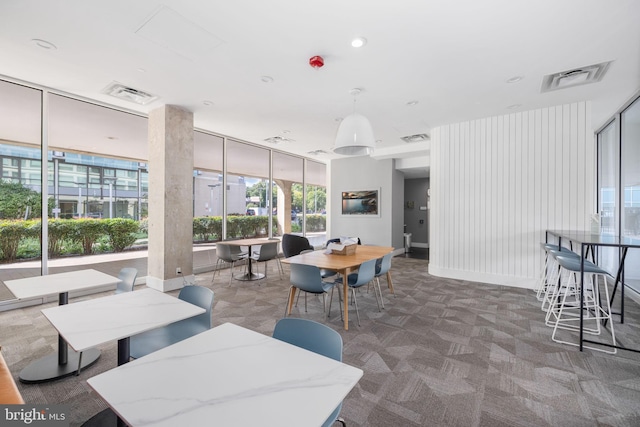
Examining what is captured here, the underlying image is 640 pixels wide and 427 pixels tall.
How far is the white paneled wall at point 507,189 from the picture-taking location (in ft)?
15.4

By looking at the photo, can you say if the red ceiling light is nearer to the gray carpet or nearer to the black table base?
the gray carpet

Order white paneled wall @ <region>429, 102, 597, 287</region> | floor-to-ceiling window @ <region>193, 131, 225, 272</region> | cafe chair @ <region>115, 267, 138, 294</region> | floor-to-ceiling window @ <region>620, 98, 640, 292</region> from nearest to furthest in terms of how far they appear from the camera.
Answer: cafe chair @ <region>115, 267, 138, 294</region> → floor-to-ceiling window @ <region>620, 98, 640, 292</region> → white paneled wall @ <region>429, 102, 597, 287</region> → floor-to-ceiling window @ <region>193, 131, 225, 272</region>

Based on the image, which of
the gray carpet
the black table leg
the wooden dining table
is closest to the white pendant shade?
the wooden dining table

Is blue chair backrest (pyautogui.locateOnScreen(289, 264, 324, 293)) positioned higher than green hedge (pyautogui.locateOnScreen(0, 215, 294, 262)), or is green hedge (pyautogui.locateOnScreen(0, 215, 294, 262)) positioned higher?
green hedge (pyautogui.locateOnScreen(0, 215, 294, 262))

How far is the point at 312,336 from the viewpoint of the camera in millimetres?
1529

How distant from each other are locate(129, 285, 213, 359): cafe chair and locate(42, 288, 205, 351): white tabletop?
0.19m

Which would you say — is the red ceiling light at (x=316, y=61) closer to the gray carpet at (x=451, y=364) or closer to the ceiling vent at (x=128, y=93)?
the ceiling vent at (x=128, y=93)

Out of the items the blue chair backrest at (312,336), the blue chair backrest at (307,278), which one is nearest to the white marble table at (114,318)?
the blue chair backrest at (312,336)

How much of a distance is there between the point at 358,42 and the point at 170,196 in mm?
3817

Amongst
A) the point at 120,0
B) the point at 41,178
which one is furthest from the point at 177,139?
the point at 120,0

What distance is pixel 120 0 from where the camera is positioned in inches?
95.1

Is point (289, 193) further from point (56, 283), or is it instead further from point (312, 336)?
point (312, 336)

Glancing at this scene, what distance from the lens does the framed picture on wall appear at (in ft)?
27.6

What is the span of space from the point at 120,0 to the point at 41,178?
3333 mm
